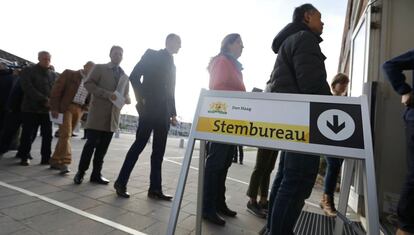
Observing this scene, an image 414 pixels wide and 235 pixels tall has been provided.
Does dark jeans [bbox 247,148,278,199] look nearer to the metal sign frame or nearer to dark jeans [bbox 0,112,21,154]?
the metal sign frame

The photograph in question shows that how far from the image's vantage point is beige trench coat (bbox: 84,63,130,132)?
4.12 meters

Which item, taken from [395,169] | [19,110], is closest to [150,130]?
[395,169]

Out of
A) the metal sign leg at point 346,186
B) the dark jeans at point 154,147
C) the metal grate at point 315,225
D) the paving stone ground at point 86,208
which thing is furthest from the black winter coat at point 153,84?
the metal sign leg at point 346,186

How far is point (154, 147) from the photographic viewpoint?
378 centimetres

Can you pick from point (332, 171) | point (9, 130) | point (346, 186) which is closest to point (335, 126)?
point (346, 186)

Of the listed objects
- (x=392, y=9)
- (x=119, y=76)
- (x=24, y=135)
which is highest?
(x=392, y=9)

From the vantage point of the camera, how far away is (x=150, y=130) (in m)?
3.70

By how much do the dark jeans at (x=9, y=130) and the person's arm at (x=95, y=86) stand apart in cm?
227

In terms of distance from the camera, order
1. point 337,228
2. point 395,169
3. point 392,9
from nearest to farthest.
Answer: point 337,228 → point 395,169 → point 392,9

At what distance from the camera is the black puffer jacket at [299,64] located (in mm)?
2016

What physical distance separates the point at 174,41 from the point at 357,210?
3.19 m

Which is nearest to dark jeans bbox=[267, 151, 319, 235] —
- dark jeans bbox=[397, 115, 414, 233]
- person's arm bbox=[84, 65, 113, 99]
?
dark jeans bbox=[397, 115, 414, 233]

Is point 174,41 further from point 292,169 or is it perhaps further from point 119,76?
point 292,169

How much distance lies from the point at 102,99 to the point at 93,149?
0.72m
